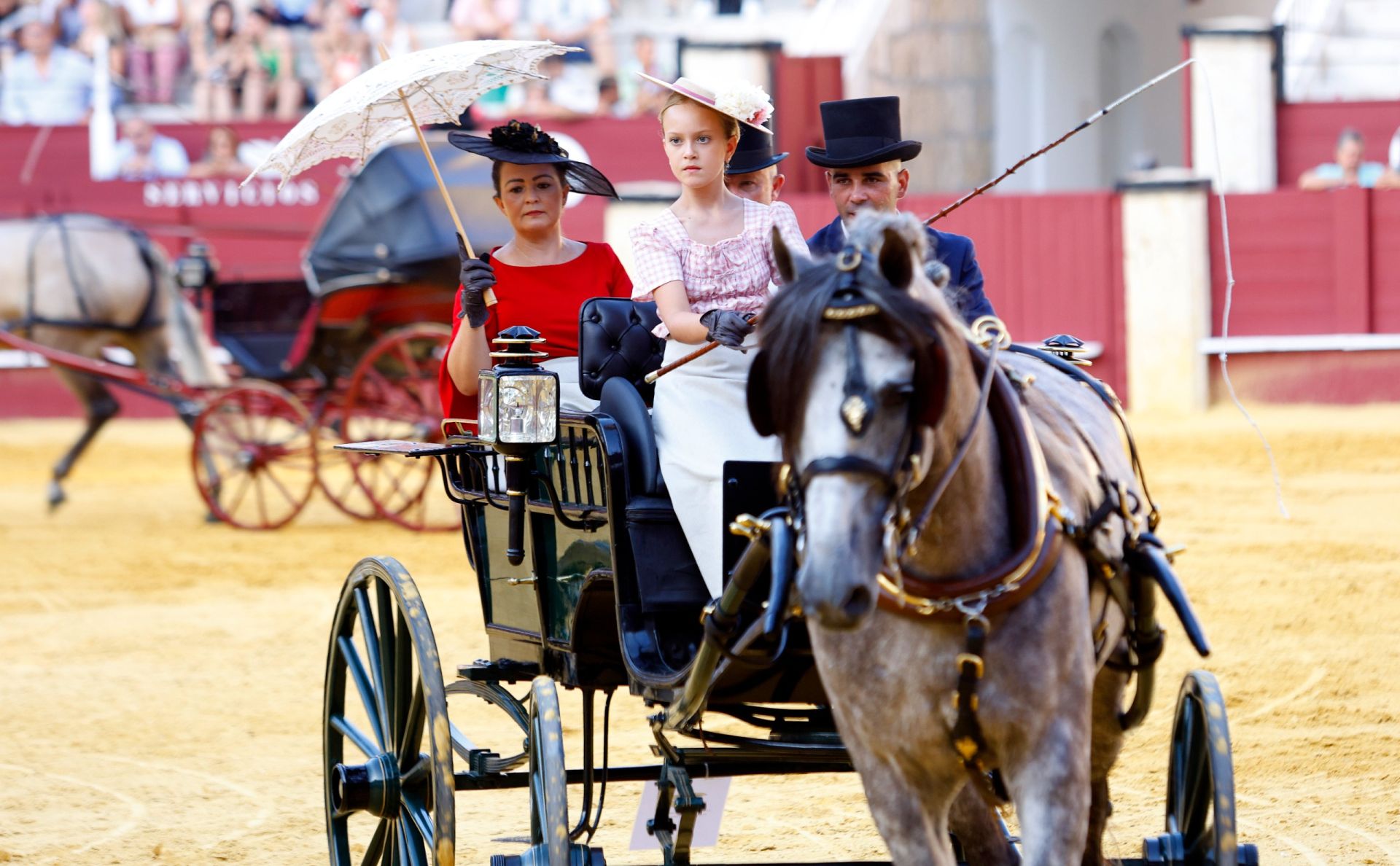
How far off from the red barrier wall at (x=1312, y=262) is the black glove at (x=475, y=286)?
465 inches

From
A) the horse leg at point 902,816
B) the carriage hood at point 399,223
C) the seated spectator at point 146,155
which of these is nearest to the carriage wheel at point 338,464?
the carriage hood at point 399,223

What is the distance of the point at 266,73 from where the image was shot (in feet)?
59.4

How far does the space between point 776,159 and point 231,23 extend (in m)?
15.8

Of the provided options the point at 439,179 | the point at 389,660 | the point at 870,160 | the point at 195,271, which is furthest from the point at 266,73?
the point at 870,160

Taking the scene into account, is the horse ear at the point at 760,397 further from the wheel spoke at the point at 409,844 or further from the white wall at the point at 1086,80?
the white wall at the point at 1086,80

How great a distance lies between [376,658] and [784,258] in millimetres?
1992

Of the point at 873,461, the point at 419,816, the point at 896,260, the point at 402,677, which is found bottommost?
the point at 419,816

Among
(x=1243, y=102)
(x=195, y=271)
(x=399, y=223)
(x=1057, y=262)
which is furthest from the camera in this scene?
(x=1243, y=102)

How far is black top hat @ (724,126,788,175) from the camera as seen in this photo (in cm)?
428

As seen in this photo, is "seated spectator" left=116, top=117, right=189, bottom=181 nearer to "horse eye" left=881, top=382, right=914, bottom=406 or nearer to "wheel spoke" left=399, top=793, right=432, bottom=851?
"wheel spoke" left=399, top=793, right=432, bottom=851

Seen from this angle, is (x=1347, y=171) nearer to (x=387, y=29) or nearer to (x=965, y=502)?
(x=387, y=29)

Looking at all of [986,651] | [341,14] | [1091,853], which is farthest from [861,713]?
[341,14]

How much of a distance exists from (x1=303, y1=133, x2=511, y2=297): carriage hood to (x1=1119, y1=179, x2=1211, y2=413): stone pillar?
21.0 feet

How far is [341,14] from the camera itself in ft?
61.7
